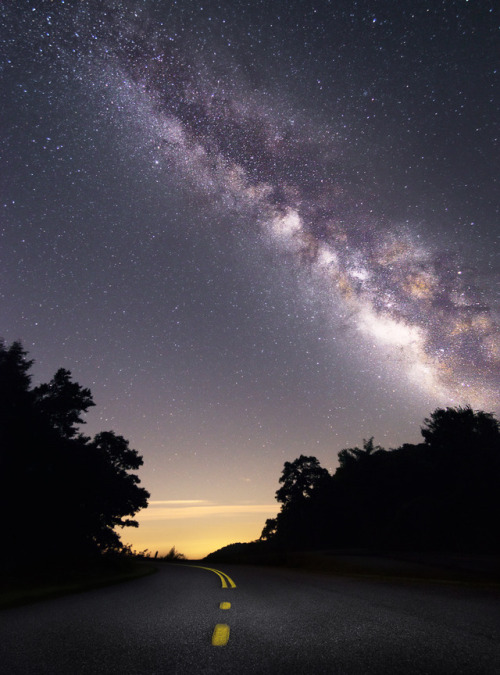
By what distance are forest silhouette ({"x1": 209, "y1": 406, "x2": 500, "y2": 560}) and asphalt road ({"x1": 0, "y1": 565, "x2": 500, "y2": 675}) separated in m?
31.8

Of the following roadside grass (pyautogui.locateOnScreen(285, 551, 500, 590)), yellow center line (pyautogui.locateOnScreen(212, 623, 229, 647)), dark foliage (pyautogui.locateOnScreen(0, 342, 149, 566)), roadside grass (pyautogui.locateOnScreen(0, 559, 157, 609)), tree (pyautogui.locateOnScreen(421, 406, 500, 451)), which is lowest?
roadside grass (pyautogui.locateOnScreen(0, 559, 157, 609))

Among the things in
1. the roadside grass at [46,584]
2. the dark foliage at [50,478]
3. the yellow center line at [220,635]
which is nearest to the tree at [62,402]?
the dark foliage at [50,478]

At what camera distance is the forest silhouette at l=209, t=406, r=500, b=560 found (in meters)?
36.9

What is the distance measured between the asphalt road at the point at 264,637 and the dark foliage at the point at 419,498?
33.3 meters

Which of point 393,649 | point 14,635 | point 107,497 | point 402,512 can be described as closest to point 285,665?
point 393,649

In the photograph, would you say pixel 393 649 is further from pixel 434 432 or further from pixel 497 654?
pixel 434 432

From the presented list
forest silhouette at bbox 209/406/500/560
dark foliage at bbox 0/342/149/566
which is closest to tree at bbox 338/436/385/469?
forest silhouette at bbox 209/406/500/560

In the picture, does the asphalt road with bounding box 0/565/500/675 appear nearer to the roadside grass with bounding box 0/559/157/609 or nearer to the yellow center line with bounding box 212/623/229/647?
the yellow center line with bounding box 212/623/229/647

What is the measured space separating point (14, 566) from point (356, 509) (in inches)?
1684

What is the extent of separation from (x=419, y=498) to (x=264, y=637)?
41.1 m

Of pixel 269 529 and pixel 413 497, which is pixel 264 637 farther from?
pixel 269 529

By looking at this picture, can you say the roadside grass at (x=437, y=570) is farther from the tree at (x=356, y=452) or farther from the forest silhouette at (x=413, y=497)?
the tree at (x=356, y=452)

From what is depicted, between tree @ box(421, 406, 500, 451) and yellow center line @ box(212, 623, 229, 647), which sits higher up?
tree @ box(421, 406, 500, 451)

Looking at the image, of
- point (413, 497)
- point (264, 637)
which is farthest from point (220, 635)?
point (413, 497)
